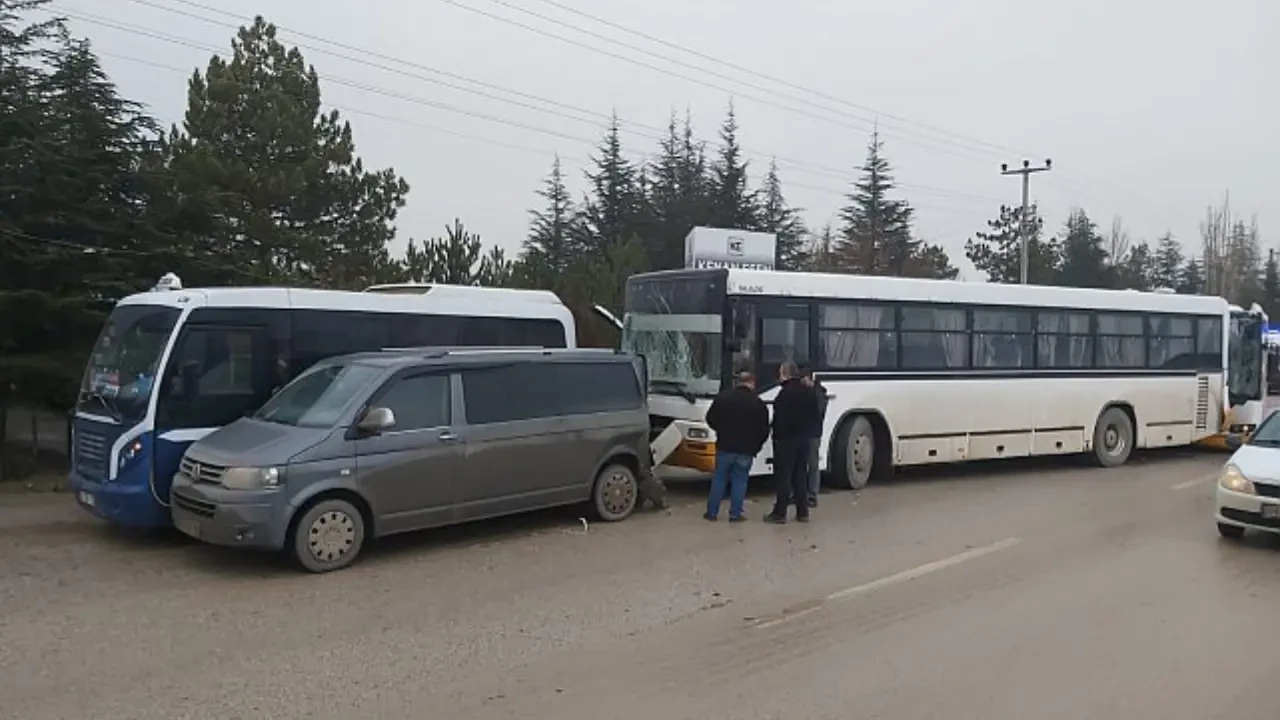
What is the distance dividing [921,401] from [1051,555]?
17.4 feet

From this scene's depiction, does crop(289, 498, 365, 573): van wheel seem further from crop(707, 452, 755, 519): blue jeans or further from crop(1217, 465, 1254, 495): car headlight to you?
crop(1217, 465, 1254, 495): car headlight

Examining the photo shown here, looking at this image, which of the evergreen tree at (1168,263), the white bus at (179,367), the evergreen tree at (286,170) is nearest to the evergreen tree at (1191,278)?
the evergreen tree at (1168,263)

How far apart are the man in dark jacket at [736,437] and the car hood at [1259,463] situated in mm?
4775

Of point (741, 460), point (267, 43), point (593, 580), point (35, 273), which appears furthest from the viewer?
point (267, 43)

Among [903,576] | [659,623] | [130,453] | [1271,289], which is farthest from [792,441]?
[1271,289]

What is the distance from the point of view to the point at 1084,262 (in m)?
62.7

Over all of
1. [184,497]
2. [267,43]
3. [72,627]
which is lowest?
[72,627]

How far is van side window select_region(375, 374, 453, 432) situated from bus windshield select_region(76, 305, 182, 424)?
7.94ft

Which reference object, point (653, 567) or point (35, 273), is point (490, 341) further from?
point (35, 273)

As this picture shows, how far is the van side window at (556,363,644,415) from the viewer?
11328mm

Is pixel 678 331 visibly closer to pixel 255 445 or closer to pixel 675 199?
pixel 255 445

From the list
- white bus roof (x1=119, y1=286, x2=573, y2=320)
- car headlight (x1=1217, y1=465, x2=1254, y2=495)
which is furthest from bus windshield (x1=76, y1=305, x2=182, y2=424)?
car headlight (x1=1217, y1=465, x2=1254, y2=495)

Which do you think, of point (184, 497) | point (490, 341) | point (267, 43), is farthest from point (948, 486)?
point (267, 43)

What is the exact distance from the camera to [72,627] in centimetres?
727
